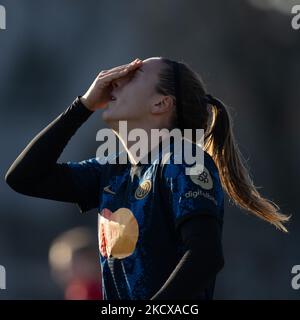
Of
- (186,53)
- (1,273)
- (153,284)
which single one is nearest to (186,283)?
(153,284)

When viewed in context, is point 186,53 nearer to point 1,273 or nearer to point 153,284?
point 1,273

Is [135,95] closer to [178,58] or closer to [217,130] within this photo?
[217,130]

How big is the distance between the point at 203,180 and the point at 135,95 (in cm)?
55

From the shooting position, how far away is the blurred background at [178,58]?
34.6ft

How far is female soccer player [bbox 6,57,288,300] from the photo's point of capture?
356cm

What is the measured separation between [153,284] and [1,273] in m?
6.05

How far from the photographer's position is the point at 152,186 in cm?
378

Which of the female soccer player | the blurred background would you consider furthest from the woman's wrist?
the blurred background

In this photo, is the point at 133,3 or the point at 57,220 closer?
the point at 57,220

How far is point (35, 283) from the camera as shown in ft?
33.1

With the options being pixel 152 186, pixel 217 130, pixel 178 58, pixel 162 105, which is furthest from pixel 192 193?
pixel 178 58

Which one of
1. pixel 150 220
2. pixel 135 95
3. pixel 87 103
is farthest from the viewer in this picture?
pixel 87 103

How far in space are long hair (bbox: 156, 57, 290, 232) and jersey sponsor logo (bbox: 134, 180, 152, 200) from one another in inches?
15.3

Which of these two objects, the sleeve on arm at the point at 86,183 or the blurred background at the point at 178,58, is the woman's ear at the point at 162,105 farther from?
the blurred background at the point at 178,58
